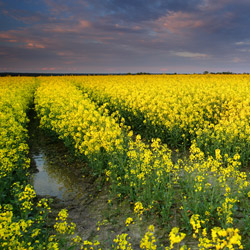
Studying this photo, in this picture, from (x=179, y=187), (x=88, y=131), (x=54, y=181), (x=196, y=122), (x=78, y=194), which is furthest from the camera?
(x=196, y=122)

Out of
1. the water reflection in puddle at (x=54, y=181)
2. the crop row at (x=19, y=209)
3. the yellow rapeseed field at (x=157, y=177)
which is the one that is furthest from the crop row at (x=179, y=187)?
the crop row at (x=19, y=209)

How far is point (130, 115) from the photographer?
46.8 ft

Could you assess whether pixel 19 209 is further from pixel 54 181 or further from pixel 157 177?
pixel 157 177

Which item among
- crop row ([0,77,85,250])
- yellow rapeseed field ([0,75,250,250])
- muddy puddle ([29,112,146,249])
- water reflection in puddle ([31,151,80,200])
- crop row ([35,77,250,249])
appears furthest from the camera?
water reflection in puddle ([31,151,80,200])

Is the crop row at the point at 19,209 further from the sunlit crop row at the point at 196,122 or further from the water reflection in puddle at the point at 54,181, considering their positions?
the sunlit crop row at the point at 196,122

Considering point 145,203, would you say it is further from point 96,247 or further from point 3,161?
point 3,161

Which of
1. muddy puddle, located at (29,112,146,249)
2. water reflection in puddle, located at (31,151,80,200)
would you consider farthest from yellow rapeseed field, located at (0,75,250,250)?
water reflection in puddle, located at (31,151,80,200)

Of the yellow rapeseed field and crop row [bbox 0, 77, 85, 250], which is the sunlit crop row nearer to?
the yellow rapeseed field

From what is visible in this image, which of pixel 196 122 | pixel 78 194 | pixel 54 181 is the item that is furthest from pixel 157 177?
pixel 196 122

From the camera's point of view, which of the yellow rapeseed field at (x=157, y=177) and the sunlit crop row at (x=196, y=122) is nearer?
the yellow rapeseed field at (x=157, y=177)

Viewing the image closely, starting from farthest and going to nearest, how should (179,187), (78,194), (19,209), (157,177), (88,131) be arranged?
(88,131) → (78,194) → (179,187) → (157,177) → (19,209)

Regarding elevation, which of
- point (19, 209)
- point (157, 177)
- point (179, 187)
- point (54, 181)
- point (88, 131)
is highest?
point (88, 131)

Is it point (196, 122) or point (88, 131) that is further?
point (196, 122)

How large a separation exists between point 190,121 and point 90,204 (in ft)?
19.5
